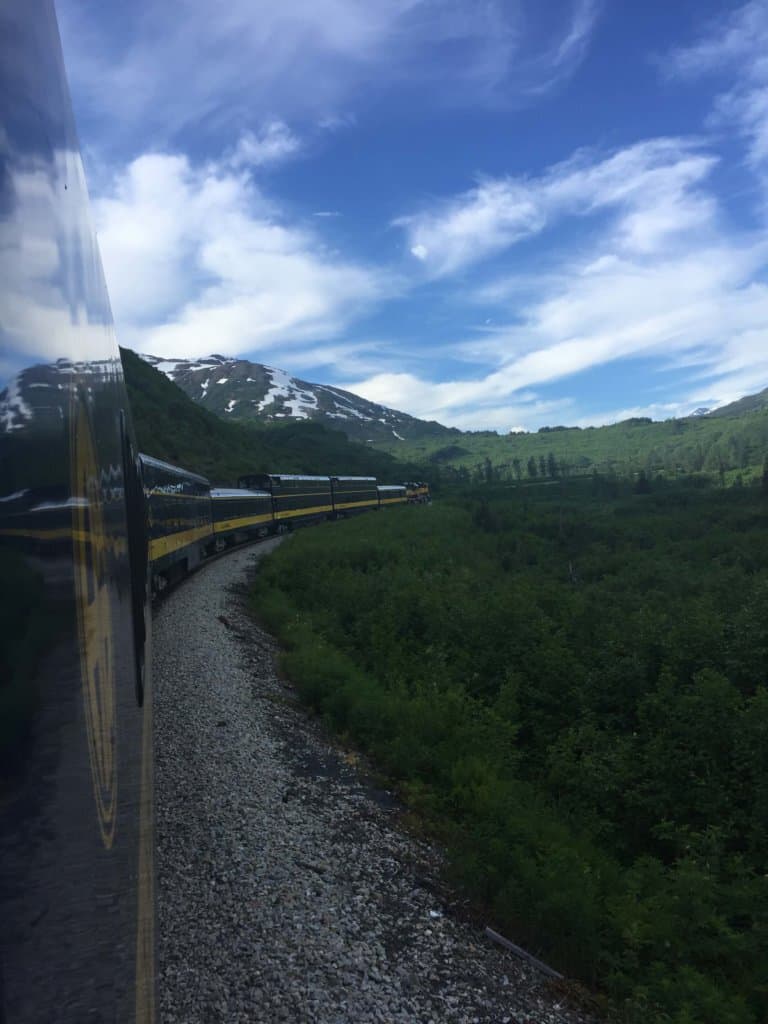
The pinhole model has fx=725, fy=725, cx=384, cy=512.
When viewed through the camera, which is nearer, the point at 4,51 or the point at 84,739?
the point at 4,51

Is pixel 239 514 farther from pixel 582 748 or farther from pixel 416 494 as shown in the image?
pixel 416 494

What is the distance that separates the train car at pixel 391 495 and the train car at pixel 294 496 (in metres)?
15.6

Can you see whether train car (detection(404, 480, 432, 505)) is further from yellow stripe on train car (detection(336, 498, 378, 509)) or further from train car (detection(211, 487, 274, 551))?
train car (detection(211, 487, 274, 551))

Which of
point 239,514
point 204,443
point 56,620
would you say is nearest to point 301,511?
point 239,514

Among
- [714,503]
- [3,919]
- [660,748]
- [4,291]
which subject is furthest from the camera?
[714,503]

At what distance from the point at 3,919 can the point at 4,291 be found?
1037 mm

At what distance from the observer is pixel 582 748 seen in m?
10.8

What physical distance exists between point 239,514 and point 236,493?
3.21 feet

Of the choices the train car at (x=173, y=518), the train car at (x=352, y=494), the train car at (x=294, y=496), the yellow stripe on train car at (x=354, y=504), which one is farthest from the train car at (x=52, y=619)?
the yellow stripe on train car at (x=354, y=504)

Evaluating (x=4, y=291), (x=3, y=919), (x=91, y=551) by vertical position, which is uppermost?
(x=4, y=291)

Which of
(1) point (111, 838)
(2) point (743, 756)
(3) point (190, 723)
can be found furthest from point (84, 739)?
(2) point (743, 756)

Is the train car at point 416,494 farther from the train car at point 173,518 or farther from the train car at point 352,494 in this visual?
the train car at point 173,518

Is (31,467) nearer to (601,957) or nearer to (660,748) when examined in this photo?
(601,957)

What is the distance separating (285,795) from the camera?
25.7 feet
